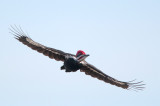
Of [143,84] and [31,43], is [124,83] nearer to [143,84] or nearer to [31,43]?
[143,84]

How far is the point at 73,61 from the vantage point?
76.2 ft

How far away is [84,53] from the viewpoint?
77.4 feet

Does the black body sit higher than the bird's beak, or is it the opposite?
the bird's beak

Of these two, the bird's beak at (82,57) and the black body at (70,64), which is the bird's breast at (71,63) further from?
the bird's beak at (82,57)

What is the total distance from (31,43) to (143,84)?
8.19 metres

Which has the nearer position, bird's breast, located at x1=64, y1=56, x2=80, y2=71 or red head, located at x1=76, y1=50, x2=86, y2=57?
bird's breast, located at x1=64, y1=56, x2=80, y2=71

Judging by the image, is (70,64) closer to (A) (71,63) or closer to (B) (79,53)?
(A) (71,63)

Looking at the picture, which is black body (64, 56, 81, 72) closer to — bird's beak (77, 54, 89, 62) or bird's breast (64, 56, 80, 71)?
bird's breast (64, 56, 80, 71)

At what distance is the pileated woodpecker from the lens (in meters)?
23.3

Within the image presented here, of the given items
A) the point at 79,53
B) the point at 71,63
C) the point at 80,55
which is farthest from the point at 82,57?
the point at 71,63

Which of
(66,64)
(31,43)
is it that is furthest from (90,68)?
(31,43)

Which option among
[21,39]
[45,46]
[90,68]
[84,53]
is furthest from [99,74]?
[21,39]

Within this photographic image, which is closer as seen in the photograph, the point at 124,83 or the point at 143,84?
the point at 143,84

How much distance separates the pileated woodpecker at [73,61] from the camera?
76.5ft
